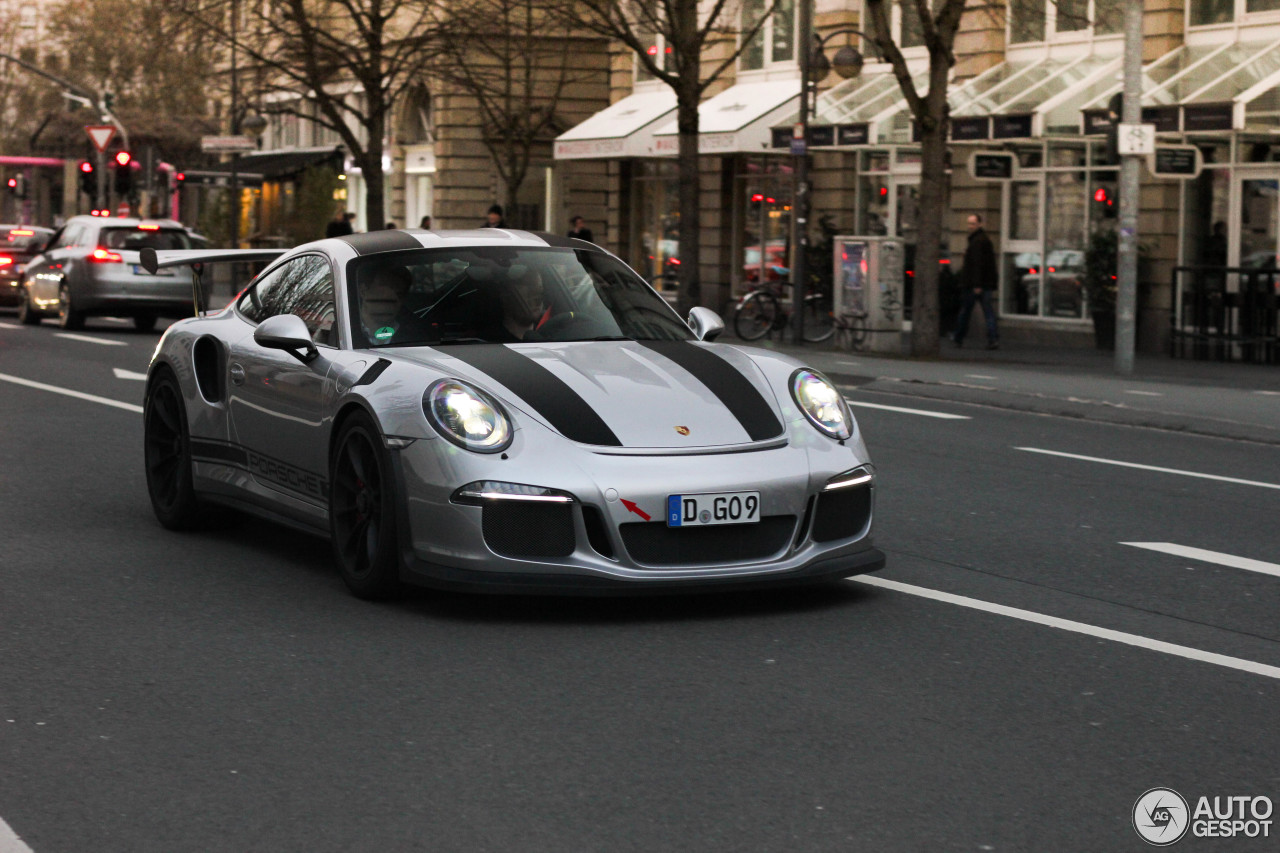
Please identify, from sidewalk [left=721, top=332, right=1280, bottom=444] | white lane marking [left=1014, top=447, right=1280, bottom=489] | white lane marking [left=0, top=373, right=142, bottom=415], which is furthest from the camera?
sidewalk [left=721, top=332, right=1280, bottom=444]

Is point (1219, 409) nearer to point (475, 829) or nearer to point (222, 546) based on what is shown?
point (222, 546)

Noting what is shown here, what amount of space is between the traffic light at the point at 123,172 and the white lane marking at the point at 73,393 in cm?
2587

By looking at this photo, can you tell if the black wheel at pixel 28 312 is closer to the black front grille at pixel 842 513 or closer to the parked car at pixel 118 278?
the parked car at pixel 118 278

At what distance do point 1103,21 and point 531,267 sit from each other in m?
22.3

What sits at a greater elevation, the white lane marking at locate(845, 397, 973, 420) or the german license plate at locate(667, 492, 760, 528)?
the german license plate at locate(667, 492, 760, 528)

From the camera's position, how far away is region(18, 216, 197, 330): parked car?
26672 millimetres

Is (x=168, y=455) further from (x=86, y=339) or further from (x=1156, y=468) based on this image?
(x=86, y=339)

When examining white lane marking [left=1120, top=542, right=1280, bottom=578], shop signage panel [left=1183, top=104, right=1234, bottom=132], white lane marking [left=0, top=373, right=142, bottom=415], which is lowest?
white lane marking [left=1120, top=542, right=1280, bottom=578]

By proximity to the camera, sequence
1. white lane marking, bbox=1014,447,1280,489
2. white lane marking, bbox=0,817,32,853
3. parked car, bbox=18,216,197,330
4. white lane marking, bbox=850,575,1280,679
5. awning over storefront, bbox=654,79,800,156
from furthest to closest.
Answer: awning over storefront, bbox=654,79,800,156 < parked car, bbox=18,216,197,330 < white lane marking, bbox=1014,447,1280,489 < white lane marking, bbox=850,575,1280,679 < white lane marking, bbox=0,817,32,853

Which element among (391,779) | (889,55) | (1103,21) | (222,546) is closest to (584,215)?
(1103,21)

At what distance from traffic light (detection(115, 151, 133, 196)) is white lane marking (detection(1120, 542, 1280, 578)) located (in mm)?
37199

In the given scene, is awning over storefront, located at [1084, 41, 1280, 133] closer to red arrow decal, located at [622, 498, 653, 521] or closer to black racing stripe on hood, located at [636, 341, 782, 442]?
black racing stripe on hood, located at [636, 341, 782, 442]

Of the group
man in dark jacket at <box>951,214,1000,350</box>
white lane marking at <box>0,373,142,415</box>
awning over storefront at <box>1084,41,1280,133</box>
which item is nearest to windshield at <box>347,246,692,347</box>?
white lane marking at <box>0,373,142,415</box>

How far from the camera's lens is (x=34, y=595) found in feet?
24.1
